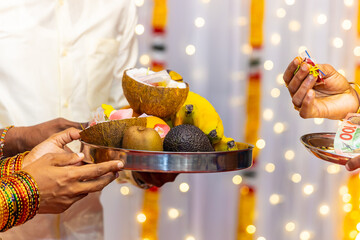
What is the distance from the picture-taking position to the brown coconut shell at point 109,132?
77 centimetres

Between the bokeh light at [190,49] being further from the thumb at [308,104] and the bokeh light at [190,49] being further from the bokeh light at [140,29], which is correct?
the thumb at [308,104]

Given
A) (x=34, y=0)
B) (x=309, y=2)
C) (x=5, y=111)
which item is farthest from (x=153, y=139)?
(x=309, y=2)

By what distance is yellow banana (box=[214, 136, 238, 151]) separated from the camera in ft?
2.72

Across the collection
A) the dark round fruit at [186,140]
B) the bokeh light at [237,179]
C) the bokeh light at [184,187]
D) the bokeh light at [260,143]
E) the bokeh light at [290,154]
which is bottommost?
the bokeh light at [184,187]

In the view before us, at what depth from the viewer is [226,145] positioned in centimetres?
84

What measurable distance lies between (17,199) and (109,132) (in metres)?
0.22

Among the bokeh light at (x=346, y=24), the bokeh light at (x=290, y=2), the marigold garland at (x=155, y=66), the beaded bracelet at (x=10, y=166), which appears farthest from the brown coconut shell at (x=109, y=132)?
the bokeh light at (x=346, y=24)

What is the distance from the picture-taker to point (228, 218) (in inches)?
75.3

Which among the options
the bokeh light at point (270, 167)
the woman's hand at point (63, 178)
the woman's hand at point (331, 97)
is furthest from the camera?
the bokeh light at point (270, 167)

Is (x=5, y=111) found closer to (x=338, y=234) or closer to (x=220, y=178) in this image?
(x=220, y=178)

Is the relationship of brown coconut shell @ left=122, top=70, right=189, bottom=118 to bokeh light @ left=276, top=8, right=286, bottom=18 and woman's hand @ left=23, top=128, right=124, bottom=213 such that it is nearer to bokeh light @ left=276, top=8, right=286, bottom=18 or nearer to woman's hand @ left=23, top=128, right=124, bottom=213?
woman's hand @ left=23, top=128, right=124, bottom=213

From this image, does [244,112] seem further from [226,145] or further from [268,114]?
[226,145]

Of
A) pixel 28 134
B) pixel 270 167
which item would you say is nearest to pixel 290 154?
pixel 270 167

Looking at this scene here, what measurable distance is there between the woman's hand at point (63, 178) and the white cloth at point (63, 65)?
17.5 inches
